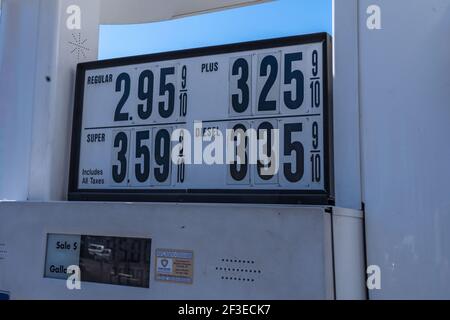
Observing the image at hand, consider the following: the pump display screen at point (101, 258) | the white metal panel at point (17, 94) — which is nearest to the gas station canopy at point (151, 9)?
the white metal panel at point (17, 94)

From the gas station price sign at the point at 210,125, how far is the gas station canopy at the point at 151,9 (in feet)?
2.21

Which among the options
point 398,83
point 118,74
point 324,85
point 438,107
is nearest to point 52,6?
point 118,74

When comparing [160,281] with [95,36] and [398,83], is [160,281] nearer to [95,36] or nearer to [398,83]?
[398,83]

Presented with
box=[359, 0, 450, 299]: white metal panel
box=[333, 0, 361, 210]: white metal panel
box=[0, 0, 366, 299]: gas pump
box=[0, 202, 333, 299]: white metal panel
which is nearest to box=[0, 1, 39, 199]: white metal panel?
box=[0, 0, 366, 299]: gas pump

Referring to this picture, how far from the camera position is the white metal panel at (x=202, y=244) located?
1.62 meters

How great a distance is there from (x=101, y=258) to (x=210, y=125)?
76 cm

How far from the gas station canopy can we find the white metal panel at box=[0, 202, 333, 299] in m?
1.51

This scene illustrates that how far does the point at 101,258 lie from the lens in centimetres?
205

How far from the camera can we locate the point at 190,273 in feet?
5.95

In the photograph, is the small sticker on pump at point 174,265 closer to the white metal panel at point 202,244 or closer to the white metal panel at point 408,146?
the white metal panel at point 202,244

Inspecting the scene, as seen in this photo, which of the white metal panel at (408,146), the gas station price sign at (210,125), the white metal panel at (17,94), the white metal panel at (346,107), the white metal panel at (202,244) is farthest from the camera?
the white metal panel at (17,94)

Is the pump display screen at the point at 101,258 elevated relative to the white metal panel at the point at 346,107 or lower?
lower

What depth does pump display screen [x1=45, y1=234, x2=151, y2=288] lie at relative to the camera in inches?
76.7

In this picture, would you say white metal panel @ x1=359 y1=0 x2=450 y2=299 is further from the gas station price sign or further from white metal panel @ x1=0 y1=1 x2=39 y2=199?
white metal panel @ x1=0 y1=1 x2=39 y2=199
